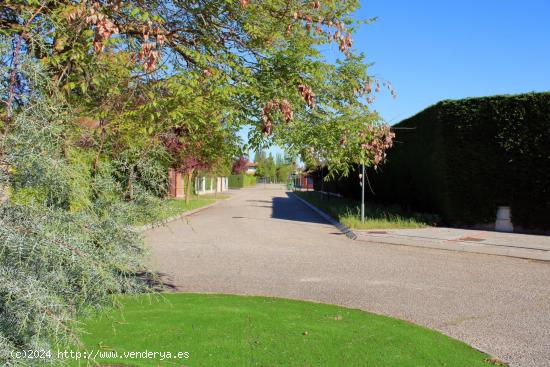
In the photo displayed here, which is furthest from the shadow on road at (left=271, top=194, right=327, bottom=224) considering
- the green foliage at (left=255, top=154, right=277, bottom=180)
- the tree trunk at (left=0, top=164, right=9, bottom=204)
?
the green foliage at (left=255, top=154, right=277, bottom=180)

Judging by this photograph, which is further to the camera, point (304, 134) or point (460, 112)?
point (460, 112)

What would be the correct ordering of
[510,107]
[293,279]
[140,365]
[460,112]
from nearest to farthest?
1. [140,365]
2. [293,279]
3. [510,107]
4. [460,112]

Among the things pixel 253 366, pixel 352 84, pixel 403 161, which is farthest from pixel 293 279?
pixel 403 161

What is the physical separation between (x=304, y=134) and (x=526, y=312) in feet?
12.7

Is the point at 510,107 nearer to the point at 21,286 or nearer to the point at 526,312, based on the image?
the point at 526,312

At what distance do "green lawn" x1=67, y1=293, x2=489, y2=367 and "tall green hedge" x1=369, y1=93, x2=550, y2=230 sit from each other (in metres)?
9.07

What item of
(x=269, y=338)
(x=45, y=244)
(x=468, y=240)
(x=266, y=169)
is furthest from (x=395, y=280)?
(x=266, y=169)

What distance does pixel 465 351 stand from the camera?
491 cm

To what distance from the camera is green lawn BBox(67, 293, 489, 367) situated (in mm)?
4484

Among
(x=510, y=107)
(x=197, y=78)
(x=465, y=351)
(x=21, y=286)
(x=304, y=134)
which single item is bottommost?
(x=465, y=351)

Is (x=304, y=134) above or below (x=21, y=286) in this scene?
above

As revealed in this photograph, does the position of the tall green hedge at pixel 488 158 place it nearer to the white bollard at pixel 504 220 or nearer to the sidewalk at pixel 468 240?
the white bollard at pixel 504 220

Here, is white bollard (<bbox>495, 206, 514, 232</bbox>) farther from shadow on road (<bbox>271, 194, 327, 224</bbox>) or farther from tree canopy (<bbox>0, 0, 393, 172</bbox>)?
tree canopy (<bbox>0, 0, 393, 172</bbox>)

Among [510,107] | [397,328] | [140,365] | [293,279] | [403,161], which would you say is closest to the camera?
[140,365]
